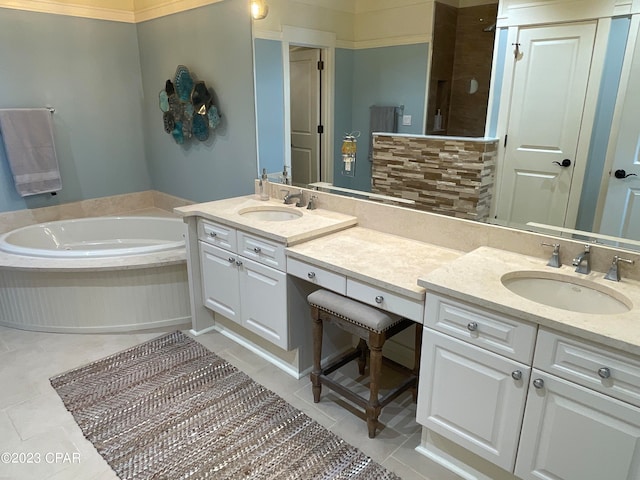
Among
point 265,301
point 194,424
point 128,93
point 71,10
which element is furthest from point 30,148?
point 194,424

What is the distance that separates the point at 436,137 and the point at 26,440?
237 cm

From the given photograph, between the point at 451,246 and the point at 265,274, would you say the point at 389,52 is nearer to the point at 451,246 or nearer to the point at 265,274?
the point at 451,246

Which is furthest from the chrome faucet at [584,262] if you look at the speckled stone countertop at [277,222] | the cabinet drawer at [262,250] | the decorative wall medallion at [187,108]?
the decorative wall medallion at [187,108]

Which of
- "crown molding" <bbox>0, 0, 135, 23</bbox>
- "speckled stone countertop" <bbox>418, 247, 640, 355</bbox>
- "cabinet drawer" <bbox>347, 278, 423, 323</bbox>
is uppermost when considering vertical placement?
"crown molding" <bbox>0, 0, 135, 23</bbox>

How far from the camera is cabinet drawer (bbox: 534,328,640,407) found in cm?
127

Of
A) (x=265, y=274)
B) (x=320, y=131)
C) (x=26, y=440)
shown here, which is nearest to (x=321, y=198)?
(x=320, y=131)

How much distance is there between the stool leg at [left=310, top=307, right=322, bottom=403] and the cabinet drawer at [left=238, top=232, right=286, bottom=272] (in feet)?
0.99

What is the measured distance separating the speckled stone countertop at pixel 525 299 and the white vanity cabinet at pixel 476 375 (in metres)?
0.06

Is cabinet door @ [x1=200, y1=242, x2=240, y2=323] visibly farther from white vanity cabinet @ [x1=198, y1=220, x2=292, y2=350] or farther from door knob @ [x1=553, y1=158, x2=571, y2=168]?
door knob @ [x1=553, y1=158, x2=571, y2=168]

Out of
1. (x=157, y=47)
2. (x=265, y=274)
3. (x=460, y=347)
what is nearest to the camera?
(x=460, y=347)

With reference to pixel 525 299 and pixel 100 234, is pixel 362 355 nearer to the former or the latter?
pixel 525 299

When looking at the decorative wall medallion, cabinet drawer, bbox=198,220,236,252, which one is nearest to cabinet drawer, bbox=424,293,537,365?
cabinet drawer, bbox=198,220,236,252

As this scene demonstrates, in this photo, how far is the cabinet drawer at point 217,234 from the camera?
8.28 ft

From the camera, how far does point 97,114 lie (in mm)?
3986
